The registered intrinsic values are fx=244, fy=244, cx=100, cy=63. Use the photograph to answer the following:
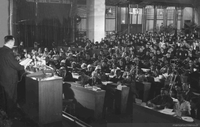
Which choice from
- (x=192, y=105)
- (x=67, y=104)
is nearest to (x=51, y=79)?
(x=67, y=104)

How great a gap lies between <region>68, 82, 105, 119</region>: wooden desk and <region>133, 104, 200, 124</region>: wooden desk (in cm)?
143

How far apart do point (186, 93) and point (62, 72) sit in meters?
4.02

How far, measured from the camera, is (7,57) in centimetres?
423

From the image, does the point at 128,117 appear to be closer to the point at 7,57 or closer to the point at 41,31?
the point at 7,57

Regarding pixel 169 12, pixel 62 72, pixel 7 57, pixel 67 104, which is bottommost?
pixel 67 104

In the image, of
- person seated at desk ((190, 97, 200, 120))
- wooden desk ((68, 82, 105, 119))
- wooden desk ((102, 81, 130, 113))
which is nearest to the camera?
person seated at desk ((190, 97, 200, 120))

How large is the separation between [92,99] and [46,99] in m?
2.01

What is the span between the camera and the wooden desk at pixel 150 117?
4328mm

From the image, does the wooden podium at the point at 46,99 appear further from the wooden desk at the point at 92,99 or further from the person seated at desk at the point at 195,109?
the person seated at desk at the point at 195,109

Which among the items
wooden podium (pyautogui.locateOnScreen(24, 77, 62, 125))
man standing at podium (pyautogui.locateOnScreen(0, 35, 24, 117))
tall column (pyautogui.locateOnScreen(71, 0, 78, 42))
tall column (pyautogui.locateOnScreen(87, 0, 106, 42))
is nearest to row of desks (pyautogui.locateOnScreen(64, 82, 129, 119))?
wooden podium (pyautogui.locateOnScreen(24, 77, 62, 125))

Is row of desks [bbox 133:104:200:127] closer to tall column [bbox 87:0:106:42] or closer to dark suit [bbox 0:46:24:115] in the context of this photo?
dark suit [bbox 0:46:24:115]

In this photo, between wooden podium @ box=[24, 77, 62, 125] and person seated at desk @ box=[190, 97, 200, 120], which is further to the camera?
person seated at desk @ box=[190, 97, 200, 120]

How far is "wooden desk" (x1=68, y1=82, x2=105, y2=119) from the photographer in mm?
6254

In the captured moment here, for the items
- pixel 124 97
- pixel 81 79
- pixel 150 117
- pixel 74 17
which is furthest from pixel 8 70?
pixel 74 17
